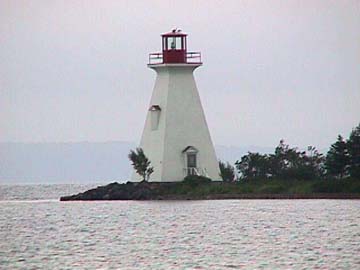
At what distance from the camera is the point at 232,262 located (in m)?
36.2

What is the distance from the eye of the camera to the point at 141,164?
6191cm

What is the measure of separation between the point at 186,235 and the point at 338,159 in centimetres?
1842

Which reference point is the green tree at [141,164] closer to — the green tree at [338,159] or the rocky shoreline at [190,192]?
the rocky shoreline at [190,192]

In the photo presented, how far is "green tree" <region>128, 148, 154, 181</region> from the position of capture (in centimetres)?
6200

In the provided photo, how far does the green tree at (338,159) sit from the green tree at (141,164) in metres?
7.35

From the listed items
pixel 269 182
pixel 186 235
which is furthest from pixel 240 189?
pixel 186 235

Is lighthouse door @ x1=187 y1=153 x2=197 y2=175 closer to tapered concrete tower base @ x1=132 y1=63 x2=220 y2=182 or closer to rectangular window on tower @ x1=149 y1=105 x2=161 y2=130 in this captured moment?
tapered concrete tower base @ x1=132 y1=63 x2=220 y2=182

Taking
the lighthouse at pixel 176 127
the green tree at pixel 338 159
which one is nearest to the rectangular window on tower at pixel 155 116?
the lighthouse at pixel 176 127

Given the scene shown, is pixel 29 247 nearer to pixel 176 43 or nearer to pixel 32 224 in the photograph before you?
pixel 32 224

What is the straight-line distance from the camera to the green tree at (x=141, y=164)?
203ft

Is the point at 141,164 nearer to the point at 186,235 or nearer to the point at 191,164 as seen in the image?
the point at 191,164

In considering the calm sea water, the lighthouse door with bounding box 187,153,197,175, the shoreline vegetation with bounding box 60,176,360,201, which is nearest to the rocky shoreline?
the shoreline vegetation with bounding box 60,176,360,201

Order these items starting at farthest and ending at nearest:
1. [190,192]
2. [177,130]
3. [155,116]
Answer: [155,116], [177,130], [190,192]

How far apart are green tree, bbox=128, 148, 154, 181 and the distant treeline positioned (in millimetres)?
4085
